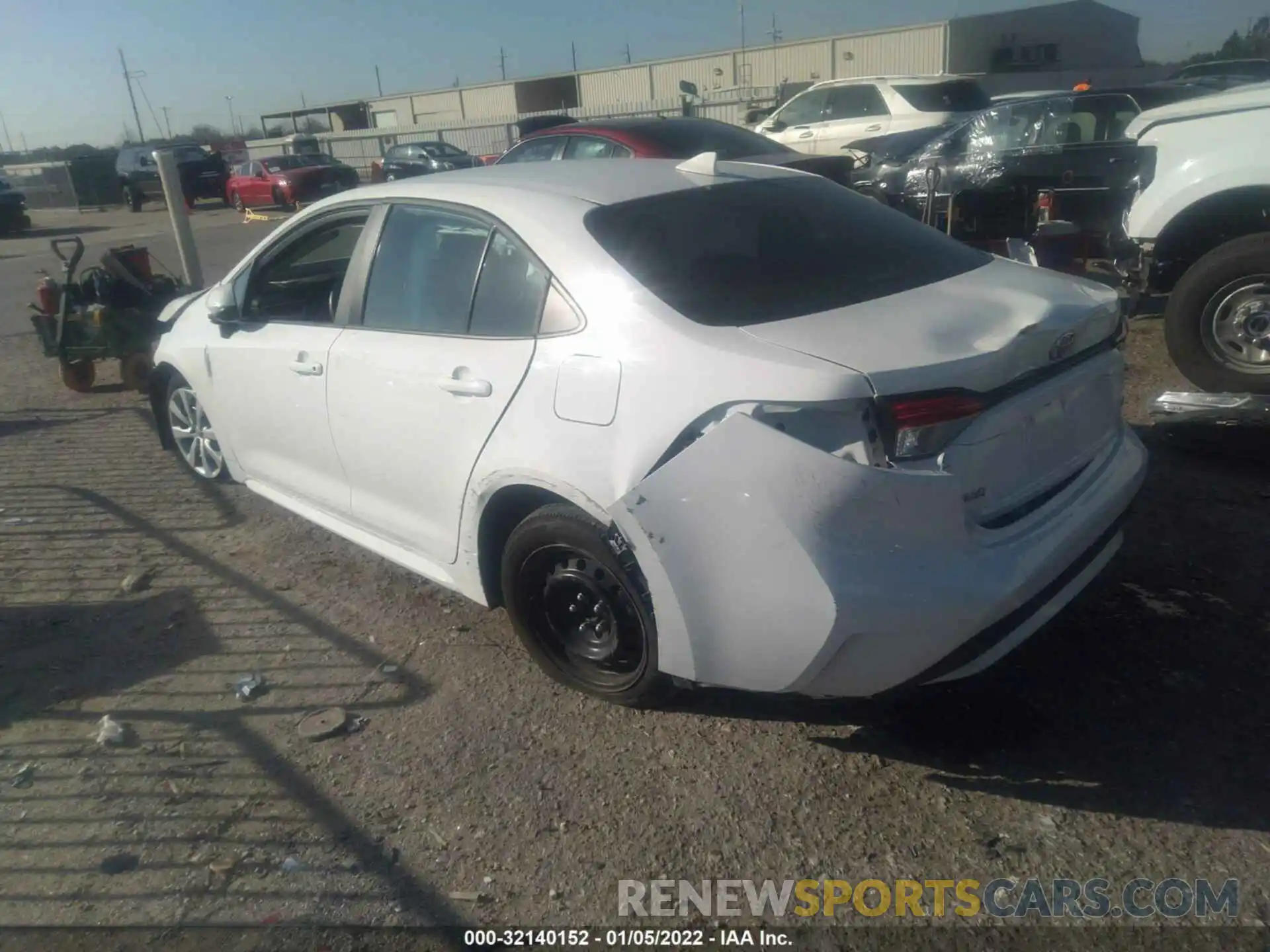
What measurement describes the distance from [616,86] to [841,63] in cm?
1208

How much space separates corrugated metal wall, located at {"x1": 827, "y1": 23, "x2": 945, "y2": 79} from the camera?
35062 millimetres

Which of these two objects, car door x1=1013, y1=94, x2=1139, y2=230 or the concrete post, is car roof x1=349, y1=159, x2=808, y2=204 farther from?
the concrete post

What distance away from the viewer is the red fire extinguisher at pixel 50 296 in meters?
8.11

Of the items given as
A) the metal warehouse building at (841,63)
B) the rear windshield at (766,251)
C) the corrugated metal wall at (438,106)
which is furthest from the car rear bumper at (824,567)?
the corrugated metal wall at (438,106)

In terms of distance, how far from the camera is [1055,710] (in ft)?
10.1

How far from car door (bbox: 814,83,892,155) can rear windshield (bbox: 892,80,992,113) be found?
39 cm

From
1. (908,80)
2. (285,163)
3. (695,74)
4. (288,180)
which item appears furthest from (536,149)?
(695,74)

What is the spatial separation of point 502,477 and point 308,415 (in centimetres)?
133

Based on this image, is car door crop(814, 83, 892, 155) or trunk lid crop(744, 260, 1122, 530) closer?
trunk lid crop(744, 260, 1122, 530)

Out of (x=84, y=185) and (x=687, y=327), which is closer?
(x=687, y=327)

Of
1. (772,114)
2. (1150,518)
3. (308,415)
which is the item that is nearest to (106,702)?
(308,415)

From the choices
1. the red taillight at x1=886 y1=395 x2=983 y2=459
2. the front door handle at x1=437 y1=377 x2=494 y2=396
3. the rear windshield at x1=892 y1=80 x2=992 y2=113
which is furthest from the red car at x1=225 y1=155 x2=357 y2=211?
the red taillight at x1=886 y1=395 x2=983 y2=459

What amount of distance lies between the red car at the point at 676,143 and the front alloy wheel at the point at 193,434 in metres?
4.27

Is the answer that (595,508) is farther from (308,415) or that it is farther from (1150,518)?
(1150,518)
